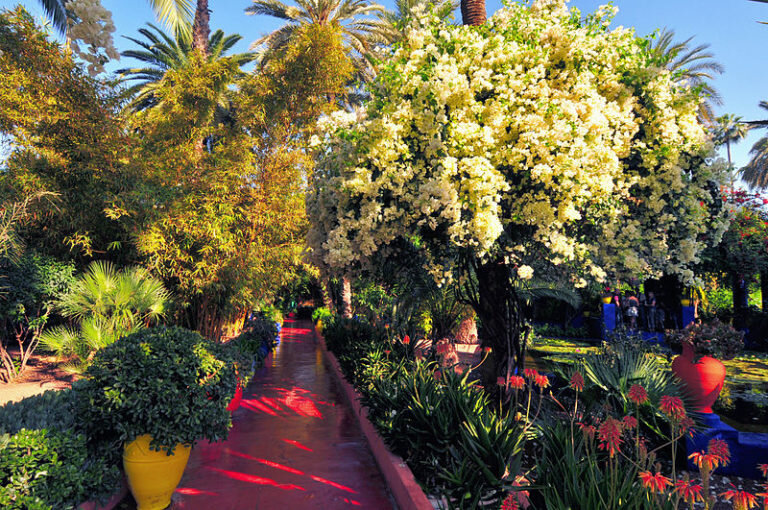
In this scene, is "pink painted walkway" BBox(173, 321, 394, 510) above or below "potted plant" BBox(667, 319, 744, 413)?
below

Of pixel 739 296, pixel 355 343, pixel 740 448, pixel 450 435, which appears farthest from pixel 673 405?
pixel 739 296

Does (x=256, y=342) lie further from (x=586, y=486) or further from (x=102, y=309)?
(x=586, y=486)

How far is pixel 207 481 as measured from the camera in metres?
5.22

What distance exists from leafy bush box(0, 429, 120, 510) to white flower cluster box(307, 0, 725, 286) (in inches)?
107

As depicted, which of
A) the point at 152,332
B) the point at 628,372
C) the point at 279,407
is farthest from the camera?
the point at 279,407

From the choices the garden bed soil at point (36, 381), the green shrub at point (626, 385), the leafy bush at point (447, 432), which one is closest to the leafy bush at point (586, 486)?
the leafy bush at point (447, 432)

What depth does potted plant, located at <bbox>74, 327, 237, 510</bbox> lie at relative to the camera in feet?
13.7

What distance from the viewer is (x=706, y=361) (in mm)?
6215

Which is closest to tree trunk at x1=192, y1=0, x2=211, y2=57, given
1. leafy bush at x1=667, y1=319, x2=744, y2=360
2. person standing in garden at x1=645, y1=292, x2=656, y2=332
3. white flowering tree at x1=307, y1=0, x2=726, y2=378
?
white flowering tree at x1=307, y1=0, x2=726, y2=378

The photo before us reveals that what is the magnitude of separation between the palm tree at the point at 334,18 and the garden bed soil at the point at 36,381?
13772 millimetres

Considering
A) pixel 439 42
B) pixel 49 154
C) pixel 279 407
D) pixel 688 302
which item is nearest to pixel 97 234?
pixel 49 154

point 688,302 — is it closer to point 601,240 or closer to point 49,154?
point 601,240

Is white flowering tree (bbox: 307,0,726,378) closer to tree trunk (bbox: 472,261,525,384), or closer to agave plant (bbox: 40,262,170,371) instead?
tree trunk (bbox: 472,261,525,384)

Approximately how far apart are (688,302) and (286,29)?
19.7 metres
